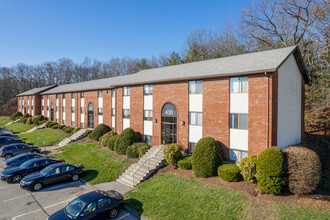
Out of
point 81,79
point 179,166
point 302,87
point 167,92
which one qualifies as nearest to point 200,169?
point 179,166

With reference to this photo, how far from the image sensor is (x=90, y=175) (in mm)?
17219

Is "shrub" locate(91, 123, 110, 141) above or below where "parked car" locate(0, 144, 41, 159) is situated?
above

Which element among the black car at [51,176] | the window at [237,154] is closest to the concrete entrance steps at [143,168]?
the black car at [51,176]

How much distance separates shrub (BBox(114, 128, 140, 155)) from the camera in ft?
68.8

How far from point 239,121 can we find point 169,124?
7176mm

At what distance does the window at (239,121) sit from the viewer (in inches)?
571

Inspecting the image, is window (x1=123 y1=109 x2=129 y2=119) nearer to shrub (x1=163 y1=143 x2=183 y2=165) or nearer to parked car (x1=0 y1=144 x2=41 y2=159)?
shrub (x1=163 y1=143 x2=183 y2=165)

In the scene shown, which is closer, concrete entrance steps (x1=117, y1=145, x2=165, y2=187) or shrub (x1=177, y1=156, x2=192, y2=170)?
concrete entrance steps (x1=117, y1=145, x2=165, y2=187)

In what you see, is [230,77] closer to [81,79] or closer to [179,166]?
[179,166]

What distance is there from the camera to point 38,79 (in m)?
86.1

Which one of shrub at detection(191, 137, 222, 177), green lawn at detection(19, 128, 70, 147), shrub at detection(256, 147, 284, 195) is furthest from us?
green lawn at detection(19, 128, 70, 147)

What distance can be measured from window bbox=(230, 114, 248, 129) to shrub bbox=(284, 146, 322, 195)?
12.5ft

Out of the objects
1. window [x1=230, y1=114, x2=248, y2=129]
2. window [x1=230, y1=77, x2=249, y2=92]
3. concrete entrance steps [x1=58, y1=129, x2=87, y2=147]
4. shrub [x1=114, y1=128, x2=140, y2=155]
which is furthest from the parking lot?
concrete entrance steps [x1=58, y1=129, x2=87, y2=147]

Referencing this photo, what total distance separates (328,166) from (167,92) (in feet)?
50.8
